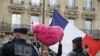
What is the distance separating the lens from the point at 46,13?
130 feet

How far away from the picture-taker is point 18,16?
127 ft

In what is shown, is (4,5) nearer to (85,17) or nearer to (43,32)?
Result: (85,17)

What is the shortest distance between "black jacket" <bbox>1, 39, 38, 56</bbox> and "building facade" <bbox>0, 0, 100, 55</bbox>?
100ft

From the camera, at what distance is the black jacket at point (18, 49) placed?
659 centimetres

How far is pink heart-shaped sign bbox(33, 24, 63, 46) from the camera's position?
8.24 meters

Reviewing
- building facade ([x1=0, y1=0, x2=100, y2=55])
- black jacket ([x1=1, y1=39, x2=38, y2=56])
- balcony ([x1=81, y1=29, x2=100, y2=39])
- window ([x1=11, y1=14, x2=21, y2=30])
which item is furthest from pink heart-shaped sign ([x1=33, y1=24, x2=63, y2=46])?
balcony ([x1=81, y1=29, x2=100, y2=39])

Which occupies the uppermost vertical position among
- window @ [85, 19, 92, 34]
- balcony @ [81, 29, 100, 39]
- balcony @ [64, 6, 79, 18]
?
balcony @ [64, 6, 79, 18]

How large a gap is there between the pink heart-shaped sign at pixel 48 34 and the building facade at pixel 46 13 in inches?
1123

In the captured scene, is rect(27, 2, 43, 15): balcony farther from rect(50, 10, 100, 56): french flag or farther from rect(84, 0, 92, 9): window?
rect(50, 10, 100, 56): french flag

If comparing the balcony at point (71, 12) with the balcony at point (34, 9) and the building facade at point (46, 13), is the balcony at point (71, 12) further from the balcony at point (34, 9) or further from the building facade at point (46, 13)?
the balcony at point (34, 9)

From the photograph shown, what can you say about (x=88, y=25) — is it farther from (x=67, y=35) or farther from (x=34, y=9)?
(x=67, y=35)

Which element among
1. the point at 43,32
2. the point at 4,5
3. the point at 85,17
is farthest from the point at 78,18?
the point at 43,32

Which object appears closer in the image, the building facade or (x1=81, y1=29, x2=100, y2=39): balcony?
the building facade

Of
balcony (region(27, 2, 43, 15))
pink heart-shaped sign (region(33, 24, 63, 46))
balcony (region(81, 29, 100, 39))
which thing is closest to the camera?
pink heart-shaped sign (region(33, 24, 63, 46))
